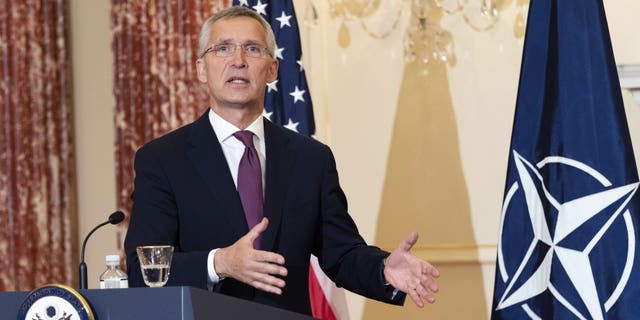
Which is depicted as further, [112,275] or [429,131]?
[429,131]

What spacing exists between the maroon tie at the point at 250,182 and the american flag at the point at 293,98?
161cm

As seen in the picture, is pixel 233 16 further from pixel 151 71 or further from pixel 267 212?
pixel 151 71

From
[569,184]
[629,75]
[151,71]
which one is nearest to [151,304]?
[569,184]

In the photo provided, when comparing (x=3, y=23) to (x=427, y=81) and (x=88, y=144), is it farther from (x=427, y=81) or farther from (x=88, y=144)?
(x=427, y=81)

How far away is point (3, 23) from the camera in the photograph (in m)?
6.20

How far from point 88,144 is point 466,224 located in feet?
7.13

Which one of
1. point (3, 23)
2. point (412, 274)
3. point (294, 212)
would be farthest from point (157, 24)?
point (412, 274)

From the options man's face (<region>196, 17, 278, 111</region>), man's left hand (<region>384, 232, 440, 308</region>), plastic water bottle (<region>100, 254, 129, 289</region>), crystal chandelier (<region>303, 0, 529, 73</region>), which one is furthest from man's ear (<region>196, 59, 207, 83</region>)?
crystal chandelier (<region>303, 0, 529, 73</region>)

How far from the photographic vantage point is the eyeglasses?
3.67 m

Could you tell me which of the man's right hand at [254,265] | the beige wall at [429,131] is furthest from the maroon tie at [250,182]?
the beige wall at [429,131]

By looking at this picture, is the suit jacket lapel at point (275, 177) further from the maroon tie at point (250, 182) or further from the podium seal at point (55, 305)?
the podium seal at point (55, 305)

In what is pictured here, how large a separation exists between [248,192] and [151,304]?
43.0 inches

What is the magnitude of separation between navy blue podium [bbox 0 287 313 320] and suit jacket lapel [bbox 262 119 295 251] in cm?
82

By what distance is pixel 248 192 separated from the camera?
11.8 feet
